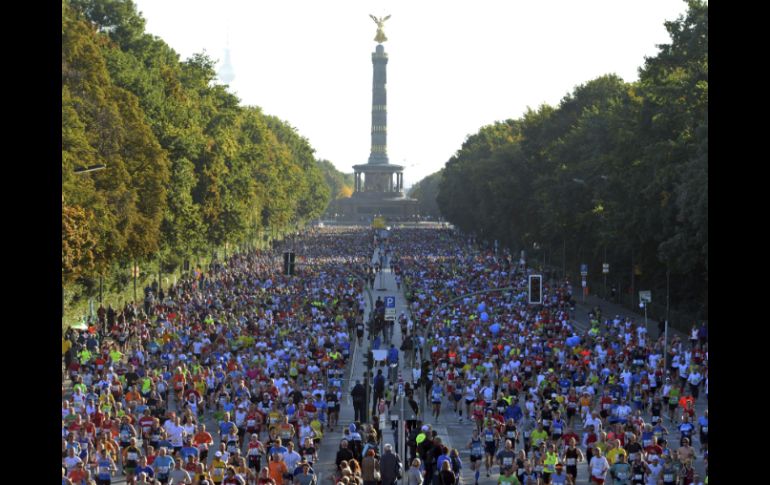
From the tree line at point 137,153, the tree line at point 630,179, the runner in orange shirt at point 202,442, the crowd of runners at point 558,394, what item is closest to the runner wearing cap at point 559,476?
the crowd of runners at point 558,394

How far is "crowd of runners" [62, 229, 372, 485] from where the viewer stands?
2228cm

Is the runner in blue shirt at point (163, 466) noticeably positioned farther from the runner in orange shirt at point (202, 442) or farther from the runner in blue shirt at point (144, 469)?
the runner in orange shirt at point (202, 442)

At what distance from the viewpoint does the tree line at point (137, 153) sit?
143 ft

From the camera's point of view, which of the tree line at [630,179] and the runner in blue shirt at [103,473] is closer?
the runner in blue shirt at [103,473]

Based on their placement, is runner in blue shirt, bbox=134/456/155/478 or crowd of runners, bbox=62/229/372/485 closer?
runner in blue shirt, bbox=134/456/155/478

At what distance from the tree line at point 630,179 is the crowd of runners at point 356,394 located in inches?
157

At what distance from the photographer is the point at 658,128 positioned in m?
57.0

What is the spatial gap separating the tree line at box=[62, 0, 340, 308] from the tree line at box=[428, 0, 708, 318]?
18.9m

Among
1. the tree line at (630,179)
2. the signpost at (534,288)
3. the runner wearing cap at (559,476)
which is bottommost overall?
the runner wearing cap at (559,476)

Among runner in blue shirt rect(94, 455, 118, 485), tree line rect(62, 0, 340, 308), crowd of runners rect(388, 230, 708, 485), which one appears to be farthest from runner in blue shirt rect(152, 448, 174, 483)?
tree line rect(62, 0, 340, 308)

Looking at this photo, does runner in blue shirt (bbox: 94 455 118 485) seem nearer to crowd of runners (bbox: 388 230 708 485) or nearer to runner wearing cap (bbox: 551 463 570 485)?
crowd of runners (bbox: 388 230 708 485)
